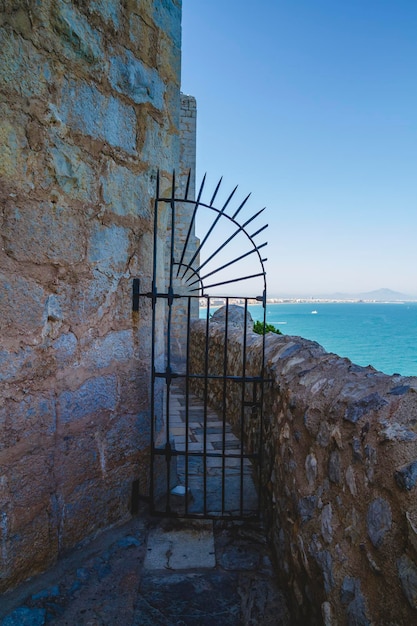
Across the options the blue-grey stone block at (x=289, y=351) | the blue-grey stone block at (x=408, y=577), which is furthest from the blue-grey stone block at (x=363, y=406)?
the blue-grey stone block at (x=289, y=351)

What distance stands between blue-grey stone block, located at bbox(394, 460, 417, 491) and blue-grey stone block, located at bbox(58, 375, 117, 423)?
170 centimetres

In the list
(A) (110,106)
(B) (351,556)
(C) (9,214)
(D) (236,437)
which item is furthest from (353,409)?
(D) (236,437)

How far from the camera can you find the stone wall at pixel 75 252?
77.2 inches

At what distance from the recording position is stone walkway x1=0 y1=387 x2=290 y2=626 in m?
1.91

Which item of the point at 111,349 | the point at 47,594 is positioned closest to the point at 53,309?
the point at 111,349

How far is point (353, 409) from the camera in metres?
1.51

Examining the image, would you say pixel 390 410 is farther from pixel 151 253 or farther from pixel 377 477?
pixel 151 253

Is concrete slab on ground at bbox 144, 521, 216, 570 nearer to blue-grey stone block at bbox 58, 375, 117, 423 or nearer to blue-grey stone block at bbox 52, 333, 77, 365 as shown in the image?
blue-grey stone block at bbox 58, 375, 117, 423

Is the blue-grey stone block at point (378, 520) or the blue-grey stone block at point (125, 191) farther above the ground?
the blue-grey stone block at point (125, 191)

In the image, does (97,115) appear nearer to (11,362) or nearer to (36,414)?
(11,362)

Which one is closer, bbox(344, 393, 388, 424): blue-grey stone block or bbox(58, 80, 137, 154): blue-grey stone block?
bbox(344, 393, 388, 424): blue-grey stone block

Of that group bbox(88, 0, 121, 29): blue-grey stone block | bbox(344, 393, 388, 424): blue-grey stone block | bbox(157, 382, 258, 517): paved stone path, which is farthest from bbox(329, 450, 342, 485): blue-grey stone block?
bbox(88, 0, 121, 29): blue-grey stone block

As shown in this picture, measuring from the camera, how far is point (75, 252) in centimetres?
225

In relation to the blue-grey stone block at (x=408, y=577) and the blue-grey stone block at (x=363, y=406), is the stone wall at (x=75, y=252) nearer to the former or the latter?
the blue-grey stone block at (x=363, y=406)
